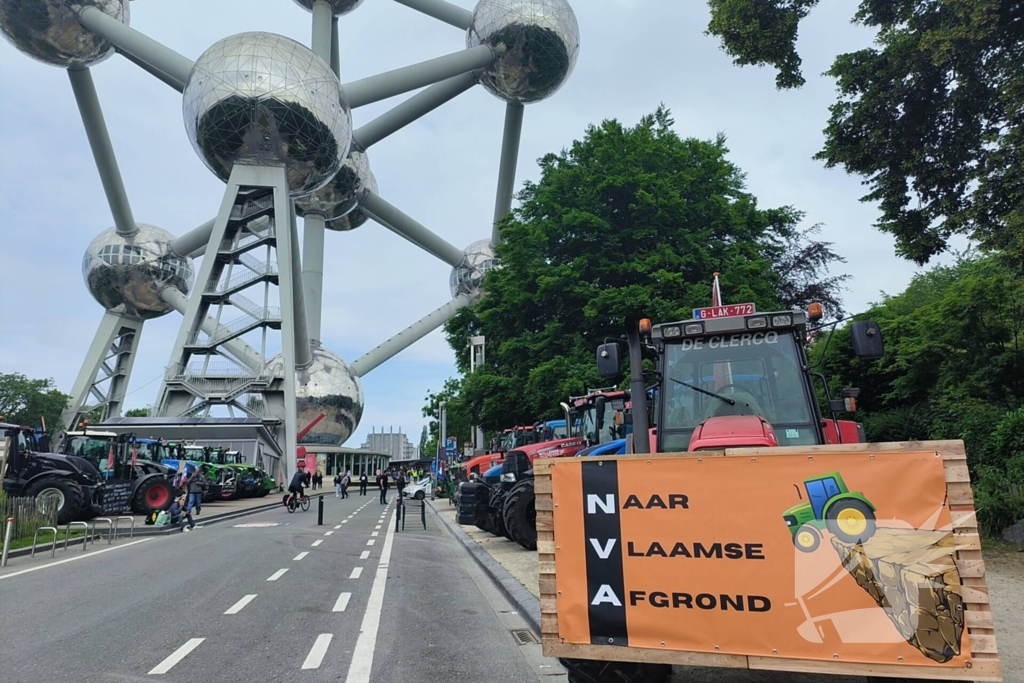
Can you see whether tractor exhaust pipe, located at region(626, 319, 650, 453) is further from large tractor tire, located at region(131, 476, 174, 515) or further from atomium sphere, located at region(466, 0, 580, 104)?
atomium sphere, located at region(466, 0, 580, 104)

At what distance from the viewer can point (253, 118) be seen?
35.7m

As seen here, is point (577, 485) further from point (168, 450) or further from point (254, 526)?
point (168, 450)

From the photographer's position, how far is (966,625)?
11.5 feet

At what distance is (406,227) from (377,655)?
186 ft

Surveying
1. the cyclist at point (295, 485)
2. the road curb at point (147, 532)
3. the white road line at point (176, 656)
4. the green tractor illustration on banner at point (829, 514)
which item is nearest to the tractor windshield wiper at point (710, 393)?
the green tractor illustration on banner at point (829, 514)

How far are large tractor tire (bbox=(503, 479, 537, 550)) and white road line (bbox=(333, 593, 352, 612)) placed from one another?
4.12 metres

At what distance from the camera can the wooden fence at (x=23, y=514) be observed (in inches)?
551

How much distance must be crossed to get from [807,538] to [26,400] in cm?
8335

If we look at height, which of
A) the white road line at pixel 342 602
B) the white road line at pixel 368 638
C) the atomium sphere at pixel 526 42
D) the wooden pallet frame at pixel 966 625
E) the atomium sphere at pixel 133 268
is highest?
the atomium sphere at pixel 526 42

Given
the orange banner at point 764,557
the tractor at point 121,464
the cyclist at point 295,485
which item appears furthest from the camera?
the cyclist at point 295,485

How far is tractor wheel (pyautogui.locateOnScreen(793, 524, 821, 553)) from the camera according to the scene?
3.79 metres

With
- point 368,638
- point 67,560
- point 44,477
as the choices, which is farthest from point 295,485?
point 368,638

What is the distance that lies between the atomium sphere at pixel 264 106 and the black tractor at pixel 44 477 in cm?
2175

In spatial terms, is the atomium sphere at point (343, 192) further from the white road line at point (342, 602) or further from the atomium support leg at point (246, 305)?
the white road line at point (342, 602)
